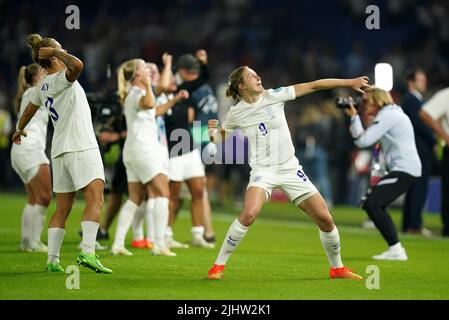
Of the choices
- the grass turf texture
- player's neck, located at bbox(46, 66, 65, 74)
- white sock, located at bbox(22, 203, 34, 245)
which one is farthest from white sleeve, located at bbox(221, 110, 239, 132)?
white sock, located at bbox(22, 203, 34, 245)

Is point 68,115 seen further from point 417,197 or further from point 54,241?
point 417,197

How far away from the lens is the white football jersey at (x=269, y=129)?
10148mm

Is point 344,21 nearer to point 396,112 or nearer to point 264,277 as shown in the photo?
point 396,112

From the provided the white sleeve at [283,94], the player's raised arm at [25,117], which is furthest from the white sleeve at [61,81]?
the white sleeve at [283,94]

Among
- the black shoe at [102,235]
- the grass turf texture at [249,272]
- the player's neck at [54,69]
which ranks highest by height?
the player's neck at [54,69]

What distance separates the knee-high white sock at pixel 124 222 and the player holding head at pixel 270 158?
2.62 meters

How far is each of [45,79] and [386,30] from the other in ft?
62.7

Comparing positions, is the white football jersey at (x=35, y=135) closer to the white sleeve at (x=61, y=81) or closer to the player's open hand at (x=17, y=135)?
the player's open hand at (x=17, y=135)

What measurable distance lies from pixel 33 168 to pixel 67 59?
11.0 ft

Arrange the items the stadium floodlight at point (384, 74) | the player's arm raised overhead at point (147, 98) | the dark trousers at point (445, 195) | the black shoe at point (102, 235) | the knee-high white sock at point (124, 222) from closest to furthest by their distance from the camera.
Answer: the player's arm raised overhead at point (147, 98) < the knee-high white sock at point (124, 222) < the black shoe at point (102, 235) < the dark trousers at point (445, 195) < the stadium floodlight at point (384, 74)

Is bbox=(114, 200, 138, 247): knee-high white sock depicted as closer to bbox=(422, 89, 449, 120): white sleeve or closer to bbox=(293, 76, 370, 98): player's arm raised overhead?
bbox=(293, 76, 370, 98): player's arm raised overhead

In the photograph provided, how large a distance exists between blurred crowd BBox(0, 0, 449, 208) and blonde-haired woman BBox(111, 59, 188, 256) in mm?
11884

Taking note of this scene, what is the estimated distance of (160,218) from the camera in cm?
1243

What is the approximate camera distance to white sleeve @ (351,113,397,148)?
42.4 feet
